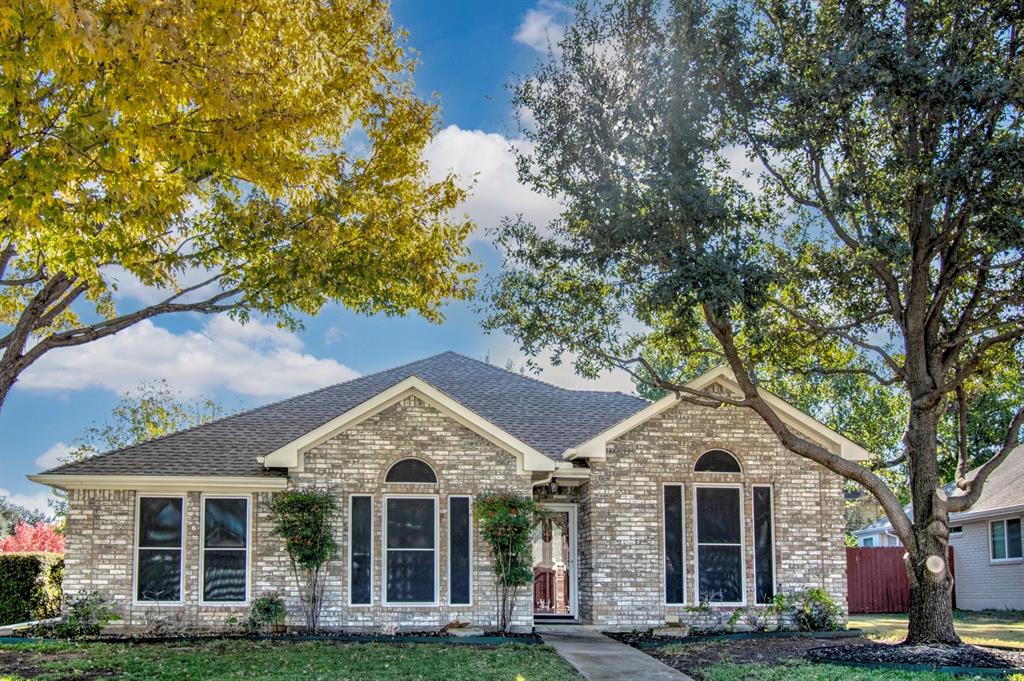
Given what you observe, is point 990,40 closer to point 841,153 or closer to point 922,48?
point 922,48

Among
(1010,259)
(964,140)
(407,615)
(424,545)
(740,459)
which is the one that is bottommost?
(407,615)

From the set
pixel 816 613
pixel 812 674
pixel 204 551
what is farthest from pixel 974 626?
pixel 204 551

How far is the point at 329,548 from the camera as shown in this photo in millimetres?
17656

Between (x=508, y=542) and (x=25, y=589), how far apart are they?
421 inches

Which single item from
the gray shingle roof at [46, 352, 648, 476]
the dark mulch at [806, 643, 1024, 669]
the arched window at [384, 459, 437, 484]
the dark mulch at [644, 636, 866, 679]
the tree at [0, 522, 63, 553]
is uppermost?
the gray shingle roof at [46, 352, 648, 476]

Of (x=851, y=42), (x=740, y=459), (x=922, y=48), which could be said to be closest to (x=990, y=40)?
(x=922, y=48)

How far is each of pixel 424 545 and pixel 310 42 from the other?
9055mm

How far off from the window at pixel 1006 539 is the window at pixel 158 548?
21718 mm

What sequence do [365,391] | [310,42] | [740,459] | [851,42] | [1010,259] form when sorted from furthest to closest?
[365,391] < [740,459] < [1010,259] < [851,42] < [310,42]

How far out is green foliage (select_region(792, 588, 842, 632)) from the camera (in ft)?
62.1

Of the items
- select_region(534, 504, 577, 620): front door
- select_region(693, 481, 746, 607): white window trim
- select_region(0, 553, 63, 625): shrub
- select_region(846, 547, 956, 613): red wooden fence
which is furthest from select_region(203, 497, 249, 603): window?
select_region(846, 547, 956, 613): red wooden fence

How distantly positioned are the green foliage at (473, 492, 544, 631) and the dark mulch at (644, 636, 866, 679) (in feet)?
9.15

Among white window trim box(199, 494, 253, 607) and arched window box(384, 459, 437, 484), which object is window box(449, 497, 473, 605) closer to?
arched window box(384, 459, 437, 484)

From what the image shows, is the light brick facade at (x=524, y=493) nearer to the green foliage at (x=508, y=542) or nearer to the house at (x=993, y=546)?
the green foliage at (x=508, y=542)
